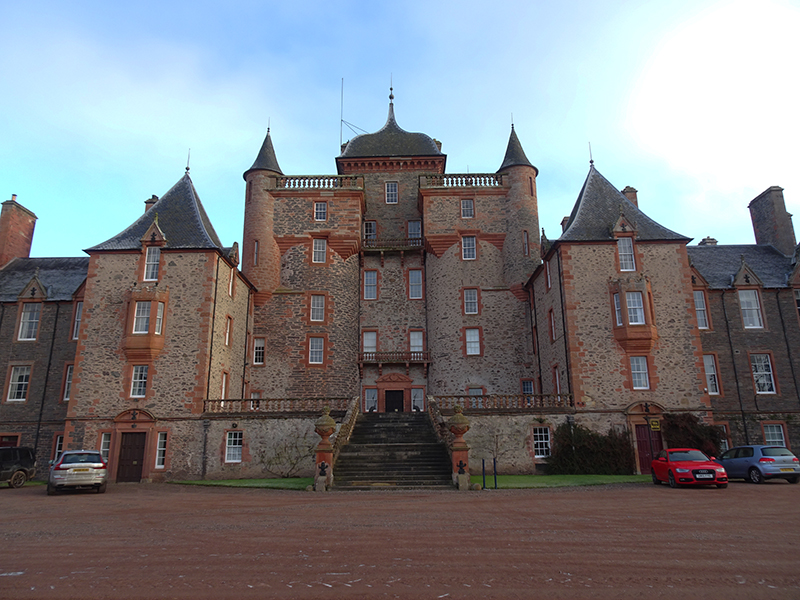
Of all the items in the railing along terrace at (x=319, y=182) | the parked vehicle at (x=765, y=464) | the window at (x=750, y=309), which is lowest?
the parked vehicle at (x=765, y=464)

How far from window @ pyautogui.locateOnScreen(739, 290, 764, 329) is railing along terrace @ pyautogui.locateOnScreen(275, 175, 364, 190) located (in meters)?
22.1

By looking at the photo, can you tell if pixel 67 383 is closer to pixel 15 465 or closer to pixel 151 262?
pixel 15 465

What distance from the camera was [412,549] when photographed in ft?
28.6

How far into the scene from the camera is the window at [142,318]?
25000mm

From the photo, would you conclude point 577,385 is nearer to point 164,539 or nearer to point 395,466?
point 395,466

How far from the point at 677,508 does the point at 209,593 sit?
1085cm

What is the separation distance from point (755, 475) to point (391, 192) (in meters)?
25.2

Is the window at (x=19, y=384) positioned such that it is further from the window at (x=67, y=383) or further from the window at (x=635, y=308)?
the window at (x=635, y=308)

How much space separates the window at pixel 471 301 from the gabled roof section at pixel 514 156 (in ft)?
25.6

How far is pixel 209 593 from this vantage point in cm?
652

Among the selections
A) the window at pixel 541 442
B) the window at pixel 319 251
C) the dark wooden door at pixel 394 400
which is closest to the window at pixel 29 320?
the window at pixel 319 251

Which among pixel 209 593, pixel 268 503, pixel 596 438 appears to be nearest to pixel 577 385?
pixel 596 438

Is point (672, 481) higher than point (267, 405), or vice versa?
point (267, 405)

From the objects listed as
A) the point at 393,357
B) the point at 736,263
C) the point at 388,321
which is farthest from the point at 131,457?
the point at 736,263
